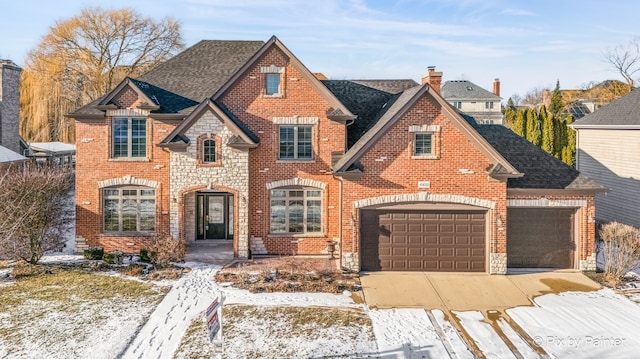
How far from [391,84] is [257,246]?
31.6ft

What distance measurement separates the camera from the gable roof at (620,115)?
19.8 metres

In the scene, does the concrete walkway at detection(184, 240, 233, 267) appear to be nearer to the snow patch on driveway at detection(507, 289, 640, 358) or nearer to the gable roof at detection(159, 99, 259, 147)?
the gable roof at detection(159, 99, 259, 147)

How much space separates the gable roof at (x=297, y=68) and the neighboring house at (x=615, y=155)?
12.4 meters

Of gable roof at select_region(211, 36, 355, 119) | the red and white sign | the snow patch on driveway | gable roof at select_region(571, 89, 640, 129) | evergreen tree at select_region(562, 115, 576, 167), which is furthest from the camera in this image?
evergreen tree at select_region(562, 115, 576, 167)

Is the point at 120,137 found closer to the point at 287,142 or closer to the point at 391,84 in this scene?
the point at 287,142

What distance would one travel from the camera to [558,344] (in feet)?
32.4

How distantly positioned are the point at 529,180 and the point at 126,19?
35986mm

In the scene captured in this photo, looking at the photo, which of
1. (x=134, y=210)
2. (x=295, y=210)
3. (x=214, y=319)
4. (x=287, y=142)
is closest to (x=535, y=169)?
(x=295, y=210)

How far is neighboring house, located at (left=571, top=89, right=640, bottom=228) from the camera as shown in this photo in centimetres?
1939

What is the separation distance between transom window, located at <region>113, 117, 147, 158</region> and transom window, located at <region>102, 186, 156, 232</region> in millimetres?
1372

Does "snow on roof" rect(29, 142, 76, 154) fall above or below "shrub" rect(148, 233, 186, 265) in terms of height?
above

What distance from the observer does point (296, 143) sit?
17109 mm

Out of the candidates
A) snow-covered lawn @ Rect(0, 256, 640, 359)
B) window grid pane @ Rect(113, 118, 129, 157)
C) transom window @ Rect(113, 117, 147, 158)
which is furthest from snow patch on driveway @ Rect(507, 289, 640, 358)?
window grid pane @ Rect(113, 118, 129, 157)

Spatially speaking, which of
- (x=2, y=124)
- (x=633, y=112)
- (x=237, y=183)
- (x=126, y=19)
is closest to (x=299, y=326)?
(x=237, y=183)
